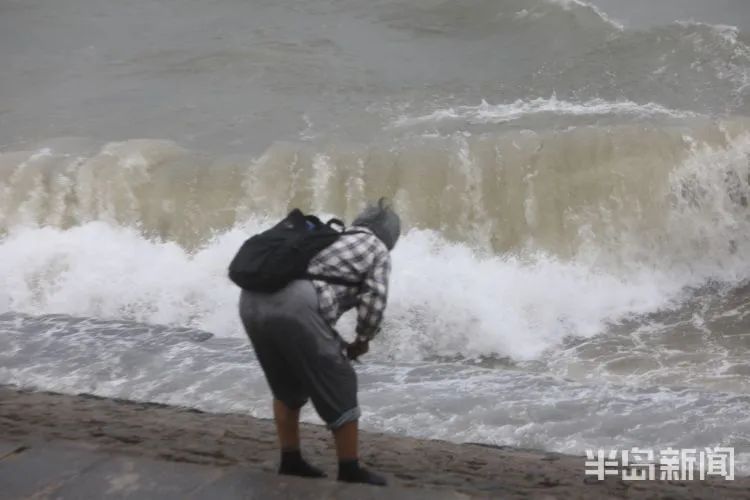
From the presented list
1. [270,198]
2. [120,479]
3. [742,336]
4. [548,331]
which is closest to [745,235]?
[742,336]

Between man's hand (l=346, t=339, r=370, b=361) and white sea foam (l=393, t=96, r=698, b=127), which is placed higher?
white sea foam (l=393, t=96, r=698, b=127)

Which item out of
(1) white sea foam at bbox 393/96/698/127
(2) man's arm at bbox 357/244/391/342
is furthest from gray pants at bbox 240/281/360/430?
(1) white sea foam at bbox 393/96/698/127

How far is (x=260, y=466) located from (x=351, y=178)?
18.4ft

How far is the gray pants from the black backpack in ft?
0.15

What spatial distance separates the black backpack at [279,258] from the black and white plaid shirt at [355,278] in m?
0.02

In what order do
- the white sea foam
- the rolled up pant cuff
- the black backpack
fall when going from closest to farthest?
1. the black backpack
2. the rolled up pant cuff
3. the white sea foam

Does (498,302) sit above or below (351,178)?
below

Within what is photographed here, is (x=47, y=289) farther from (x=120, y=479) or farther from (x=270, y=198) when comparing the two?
(x=120, y=479)

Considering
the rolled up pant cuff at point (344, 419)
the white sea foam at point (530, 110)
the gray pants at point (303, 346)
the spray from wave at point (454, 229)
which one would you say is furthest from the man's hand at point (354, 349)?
the white sea foam at point (530, 110)

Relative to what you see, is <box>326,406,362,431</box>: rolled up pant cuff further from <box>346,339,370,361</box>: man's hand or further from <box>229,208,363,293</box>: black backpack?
<box>229,208,363,293</box>: black backpack

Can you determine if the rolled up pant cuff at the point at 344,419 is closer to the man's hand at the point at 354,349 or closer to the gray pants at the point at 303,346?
the gray pants at the point at 303,346

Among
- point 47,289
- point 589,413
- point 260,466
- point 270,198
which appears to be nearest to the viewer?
point 260,466

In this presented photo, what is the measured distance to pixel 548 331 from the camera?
758 centimetres

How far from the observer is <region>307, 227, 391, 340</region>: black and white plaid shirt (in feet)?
11.3
